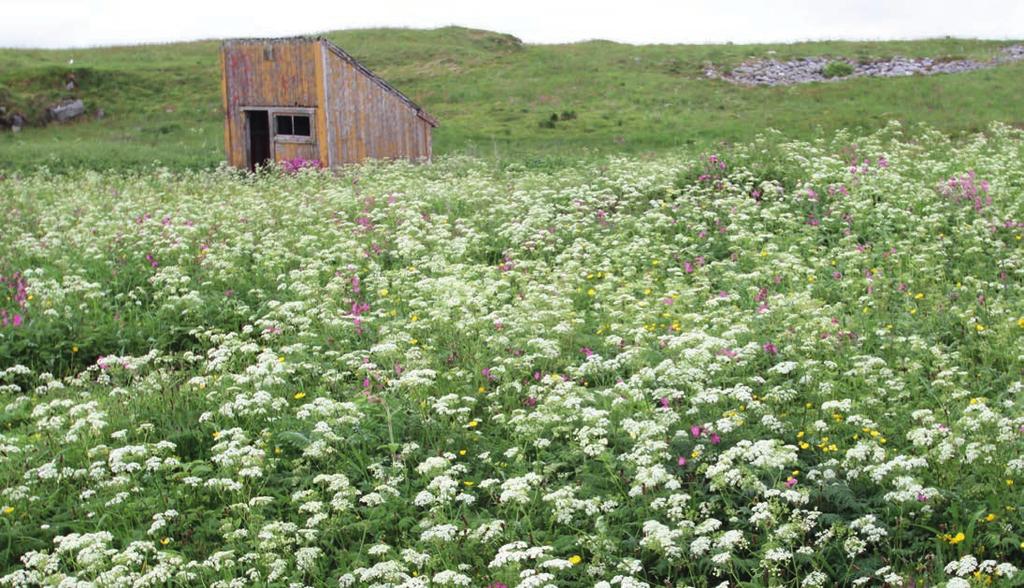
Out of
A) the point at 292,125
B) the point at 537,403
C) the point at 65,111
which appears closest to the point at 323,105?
the point at 292,125

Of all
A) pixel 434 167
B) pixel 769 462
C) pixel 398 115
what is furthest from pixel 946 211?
pixel 398 115

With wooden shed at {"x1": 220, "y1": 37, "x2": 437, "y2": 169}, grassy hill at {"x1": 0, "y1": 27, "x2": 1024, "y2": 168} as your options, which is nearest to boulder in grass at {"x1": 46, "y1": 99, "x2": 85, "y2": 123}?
grassy hill at {"x1": 0, "y1": 27, "x2": 1024, "y2": 168}

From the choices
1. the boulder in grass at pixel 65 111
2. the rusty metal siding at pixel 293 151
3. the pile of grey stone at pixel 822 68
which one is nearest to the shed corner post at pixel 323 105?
the rusty metal siding at pixel 293 151

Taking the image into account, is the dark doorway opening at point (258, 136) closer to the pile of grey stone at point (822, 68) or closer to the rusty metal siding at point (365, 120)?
the rusty metal siding at point (365, 120)

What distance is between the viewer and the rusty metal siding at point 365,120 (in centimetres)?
2867

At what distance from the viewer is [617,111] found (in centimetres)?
4428

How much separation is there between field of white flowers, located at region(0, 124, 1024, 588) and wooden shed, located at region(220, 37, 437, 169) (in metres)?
12.5

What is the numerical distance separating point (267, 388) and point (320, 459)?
57.4 inches

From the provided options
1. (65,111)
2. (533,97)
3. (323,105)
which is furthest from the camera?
(533,97)

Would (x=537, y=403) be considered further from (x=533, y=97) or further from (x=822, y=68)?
(x=822, y=68)

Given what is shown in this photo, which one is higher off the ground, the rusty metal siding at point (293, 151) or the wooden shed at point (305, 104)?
the wooden shed at point (305, 104)

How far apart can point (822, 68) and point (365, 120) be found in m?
34.7

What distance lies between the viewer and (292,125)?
29312 millimetres

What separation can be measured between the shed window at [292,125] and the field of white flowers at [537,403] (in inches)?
522
